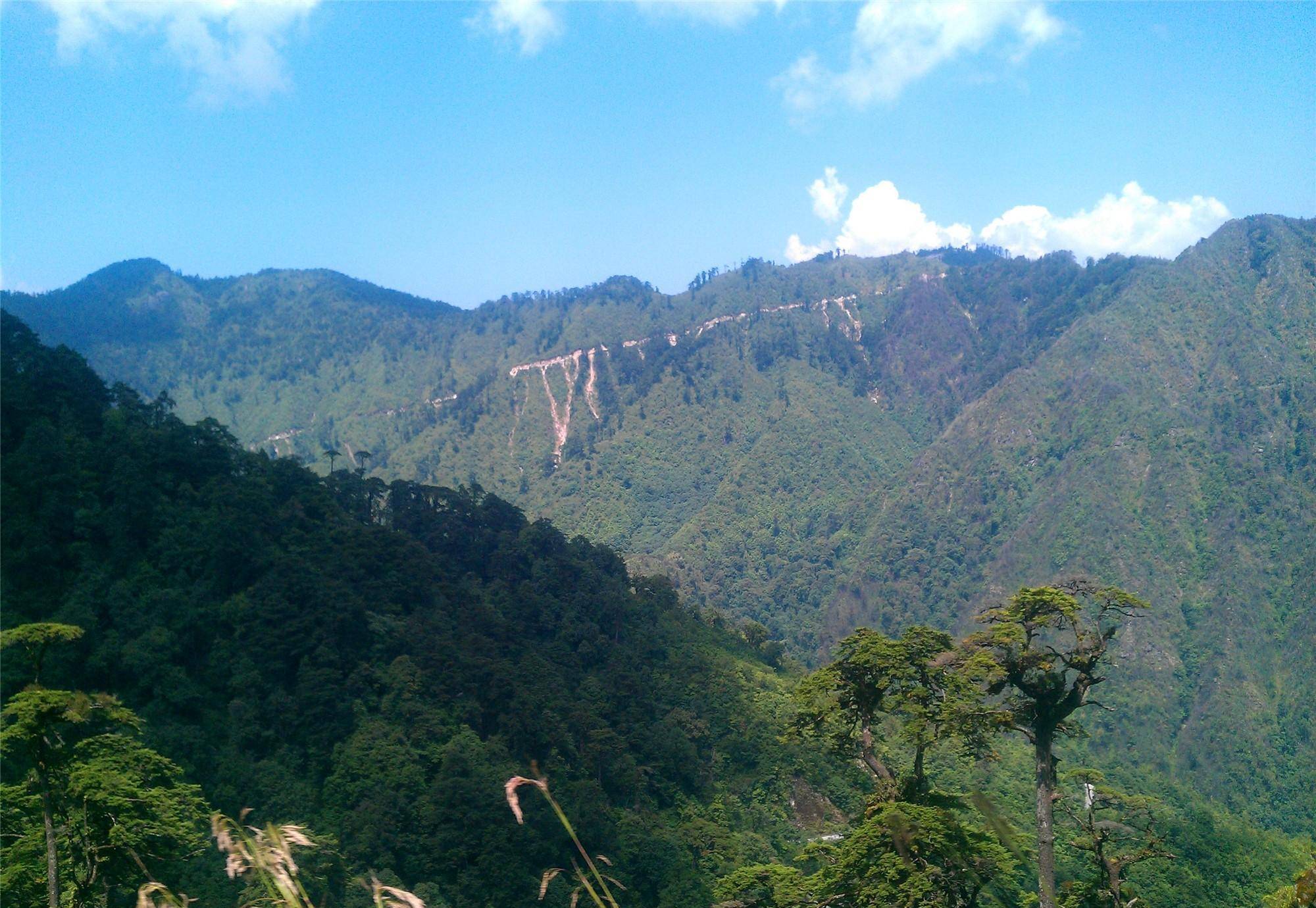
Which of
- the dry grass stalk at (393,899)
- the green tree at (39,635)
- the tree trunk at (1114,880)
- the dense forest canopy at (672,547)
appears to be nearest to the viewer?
the dry grass stalk at (393,899)

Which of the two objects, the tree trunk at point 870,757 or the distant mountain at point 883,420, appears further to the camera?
the distant mountain at point 883,420

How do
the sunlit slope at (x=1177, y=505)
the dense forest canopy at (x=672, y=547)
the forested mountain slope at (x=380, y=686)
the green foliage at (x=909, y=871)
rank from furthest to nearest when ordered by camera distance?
the sunlit slope at (x=1177, y=505) < the dense forest canopy at (x=672, y=547) < the forested mountain slope at (x=380, y=686) < the green foliage at (x=909, y=871)

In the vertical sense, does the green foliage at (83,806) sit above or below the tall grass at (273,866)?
below

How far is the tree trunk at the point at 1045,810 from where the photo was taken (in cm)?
879

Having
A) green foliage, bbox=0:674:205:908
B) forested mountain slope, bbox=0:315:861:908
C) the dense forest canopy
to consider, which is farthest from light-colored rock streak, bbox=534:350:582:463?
green foliage, bbox=0:674:205:908

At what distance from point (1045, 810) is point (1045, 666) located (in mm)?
1499

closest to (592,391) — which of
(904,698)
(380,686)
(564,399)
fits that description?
(564,399)

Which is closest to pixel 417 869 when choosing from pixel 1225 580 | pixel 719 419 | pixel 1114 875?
pixel 1114 875

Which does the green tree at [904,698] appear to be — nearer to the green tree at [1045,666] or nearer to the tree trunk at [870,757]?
the tree trunk at [870,757]

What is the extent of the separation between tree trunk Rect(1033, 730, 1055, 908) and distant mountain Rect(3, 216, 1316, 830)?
191ft

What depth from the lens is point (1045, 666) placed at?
8.71 meters

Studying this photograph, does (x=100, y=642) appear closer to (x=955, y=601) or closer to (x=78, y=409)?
(x=78, y=409)

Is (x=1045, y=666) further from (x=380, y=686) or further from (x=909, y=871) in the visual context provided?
(x=380, y=686)

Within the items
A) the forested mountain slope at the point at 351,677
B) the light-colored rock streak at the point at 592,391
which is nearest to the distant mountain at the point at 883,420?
the light-colored rock streak at the point at 592,391
